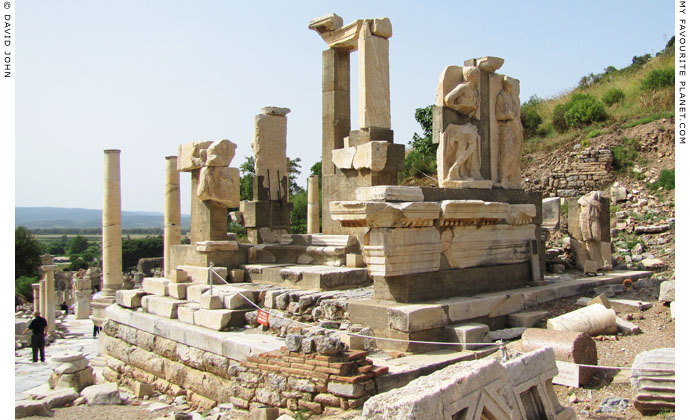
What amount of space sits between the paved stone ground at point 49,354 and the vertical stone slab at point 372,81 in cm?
678

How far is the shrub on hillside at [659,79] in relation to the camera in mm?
20720

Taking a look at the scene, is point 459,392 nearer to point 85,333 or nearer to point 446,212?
point 446,212

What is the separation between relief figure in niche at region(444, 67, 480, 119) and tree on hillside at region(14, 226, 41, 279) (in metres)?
35.4

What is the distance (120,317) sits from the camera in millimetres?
9961

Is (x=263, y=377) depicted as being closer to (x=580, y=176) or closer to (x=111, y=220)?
(x=111, y=220)

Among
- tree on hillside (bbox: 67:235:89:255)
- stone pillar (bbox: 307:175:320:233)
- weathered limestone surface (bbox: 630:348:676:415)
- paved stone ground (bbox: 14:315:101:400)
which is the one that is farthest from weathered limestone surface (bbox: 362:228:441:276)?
tree on hillside (bbox: 67:235:89:255)

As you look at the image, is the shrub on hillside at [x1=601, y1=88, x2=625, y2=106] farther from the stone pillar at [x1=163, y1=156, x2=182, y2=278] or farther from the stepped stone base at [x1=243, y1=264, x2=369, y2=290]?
the stepped stone base at [x1=243, y1=264, x2=369, y2=290]

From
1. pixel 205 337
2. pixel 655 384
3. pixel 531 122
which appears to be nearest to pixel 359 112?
pixel 205 337

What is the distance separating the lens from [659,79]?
2084cm

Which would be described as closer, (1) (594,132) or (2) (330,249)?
(2) (330,249)

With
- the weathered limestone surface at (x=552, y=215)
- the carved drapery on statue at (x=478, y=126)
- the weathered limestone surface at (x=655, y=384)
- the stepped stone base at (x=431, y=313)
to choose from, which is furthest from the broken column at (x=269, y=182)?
the weathered limestone surface at (x=655, y=384)

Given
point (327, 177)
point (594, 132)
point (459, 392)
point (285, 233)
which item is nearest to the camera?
point (459, 392)

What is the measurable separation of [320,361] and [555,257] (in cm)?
752

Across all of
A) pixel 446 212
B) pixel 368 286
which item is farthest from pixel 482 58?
pixel 368 286
